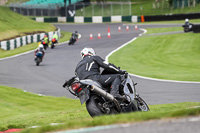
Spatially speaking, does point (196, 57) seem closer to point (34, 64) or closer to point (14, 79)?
point (34, 64)

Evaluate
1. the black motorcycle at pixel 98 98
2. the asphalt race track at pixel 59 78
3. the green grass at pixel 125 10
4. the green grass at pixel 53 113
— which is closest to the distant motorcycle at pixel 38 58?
the asphalt race track at pixel 59 78

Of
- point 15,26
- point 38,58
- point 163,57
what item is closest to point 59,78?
→ point 38,58

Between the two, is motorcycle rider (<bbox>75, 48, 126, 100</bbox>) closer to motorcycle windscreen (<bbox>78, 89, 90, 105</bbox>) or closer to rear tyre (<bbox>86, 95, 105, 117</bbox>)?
rear tyre (<bbox>86, 95, 105, 117</bbox>)

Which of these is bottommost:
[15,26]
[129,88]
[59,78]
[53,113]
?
[59,78]

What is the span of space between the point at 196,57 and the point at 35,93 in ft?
44.3

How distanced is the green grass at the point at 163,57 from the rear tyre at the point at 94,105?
10.8m

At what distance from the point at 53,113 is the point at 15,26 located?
1359 inches

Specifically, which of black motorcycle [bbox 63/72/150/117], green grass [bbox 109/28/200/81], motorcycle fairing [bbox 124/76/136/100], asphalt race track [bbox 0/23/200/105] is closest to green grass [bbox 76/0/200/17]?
green grass [bbox 109/28/200/81]

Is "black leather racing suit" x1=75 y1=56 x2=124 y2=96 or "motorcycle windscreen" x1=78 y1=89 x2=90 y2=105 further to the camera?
"black leather racing suit" x1=75 y1=56 x2=124 y2=96

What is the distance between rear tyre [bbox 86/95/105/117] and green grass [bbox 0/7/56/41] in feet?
98.7

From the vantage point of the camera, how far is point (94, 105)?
8.12 metres

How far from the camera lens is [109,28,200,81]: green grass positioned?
20.9m

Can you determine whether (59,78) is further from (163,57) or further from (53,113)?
(163,57)

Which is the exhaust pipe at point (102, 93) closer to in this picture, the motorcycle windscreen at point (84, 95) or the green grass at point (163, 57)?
the motorcycle windscreen at point (84, 95)
